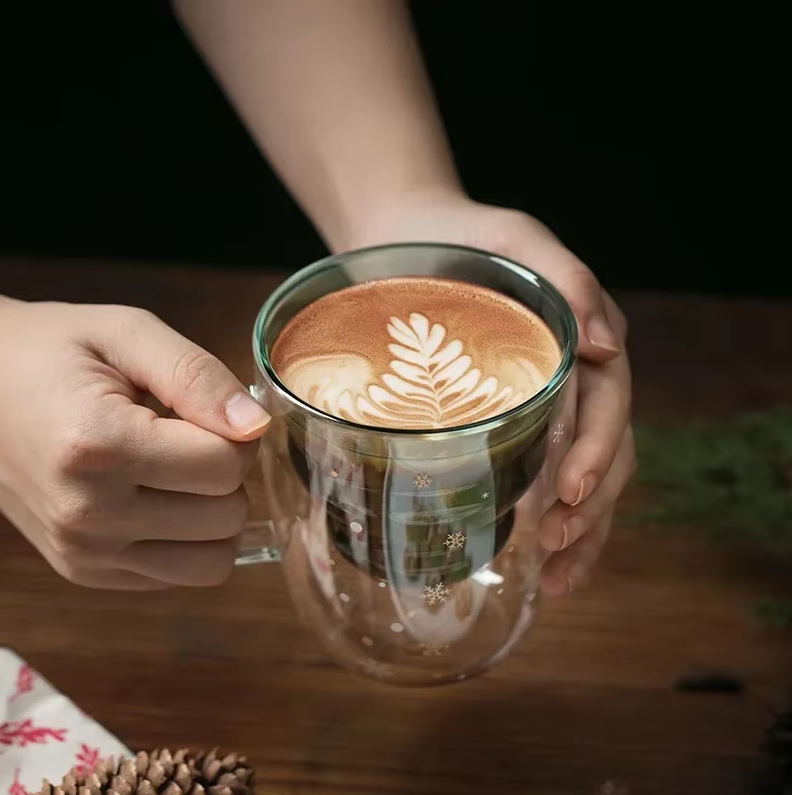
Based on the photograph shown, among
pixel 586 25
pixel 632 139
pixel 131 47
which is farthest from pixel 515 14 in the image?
pixel 131 47

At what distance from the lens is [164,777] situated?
24.1 inches

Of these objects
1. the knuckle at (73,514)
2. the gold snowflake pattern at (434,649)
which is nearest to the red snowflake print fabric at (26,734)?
the knuckle at (73,514)

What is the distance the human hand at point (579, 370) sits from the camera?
0.67 meters

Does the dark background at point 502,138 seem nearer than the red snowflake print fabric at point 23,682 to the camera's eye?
No

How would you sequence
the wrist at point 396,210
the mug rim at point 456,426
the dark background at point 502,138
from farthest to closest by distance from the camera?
1. the dark background at point 502,138
2. the wrist at point 396,210
3. the mug rim at point 456,426

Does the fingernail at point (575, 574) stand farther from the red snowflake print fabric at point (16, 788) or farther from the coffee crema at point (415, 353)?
the red snowflake print fabric at point (16, 788)

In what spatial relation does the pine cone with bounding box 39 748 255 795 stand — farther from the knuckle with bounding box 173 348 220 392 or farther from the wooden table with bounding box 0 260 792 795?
the knuckle with bounding box 173 348 220 392

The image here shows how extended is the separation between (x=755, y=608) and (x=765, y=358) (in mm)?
301

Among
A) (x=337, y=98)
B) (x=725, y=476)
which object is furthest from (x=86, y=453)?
(x=725, y=476)

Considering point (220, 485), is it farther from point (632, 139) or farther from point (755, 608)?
point (632, 139)

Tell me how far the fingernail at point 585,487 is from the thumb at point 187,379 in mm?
193

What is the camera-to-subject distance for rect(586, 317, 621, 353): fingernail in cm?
69

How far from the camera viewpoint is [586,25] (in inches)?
51.4

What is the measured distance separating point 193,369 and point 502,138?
87cm
